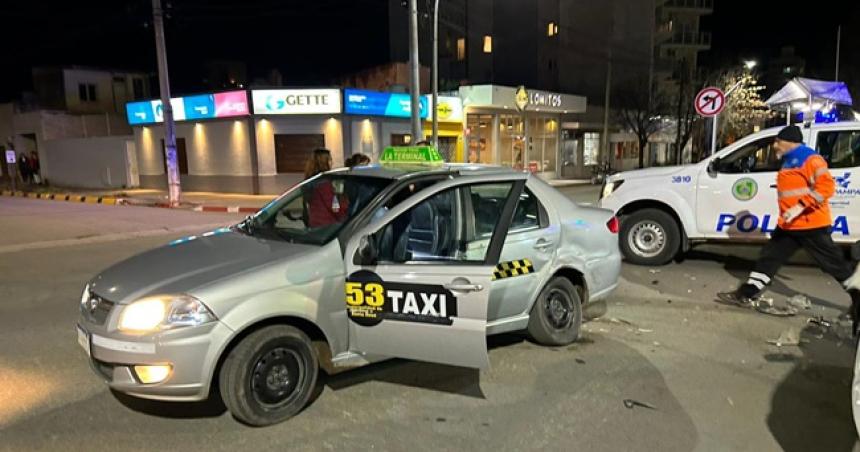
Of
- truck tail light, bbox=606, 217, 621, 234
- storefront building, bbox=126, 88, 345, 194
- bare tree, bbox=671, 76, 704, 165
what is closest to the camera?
truck tail light, bbox=606, 217, 621, 234

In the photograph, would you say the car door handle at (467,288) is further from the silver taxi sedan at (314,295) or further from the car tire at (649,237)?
the car tire at (649,237)

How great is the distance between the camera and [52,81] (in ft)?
108

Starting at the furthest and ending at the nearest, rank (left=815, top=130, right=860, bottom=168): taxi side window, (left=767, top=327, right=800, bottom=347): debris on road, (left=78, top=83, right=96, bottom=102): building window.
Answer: (left=78, top=83, right=96, bottom=102): building window, (left=815, top=130, right=860, bottom=168): taxi side window, (left=767, top=327, right=800, bottom=347): debris on road

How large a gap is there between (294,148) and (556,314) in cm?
1759

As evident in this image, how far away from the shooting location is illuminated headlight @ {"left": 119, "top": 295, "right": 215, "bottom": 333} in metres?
3.27

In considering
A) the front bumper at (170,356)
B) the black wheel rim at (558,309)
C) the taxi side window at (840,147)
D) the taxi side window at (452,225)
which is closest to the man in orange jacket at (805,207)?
the taxi side window at (840,147)

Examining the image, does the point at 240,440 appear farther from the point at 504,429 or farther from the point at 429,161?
the point at 429,161

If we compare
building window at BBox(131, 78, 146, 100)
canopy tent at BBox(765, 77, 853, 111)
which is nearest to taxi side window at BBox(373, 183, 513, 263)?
canopy tent at BBox(765, 77, 853, 111)

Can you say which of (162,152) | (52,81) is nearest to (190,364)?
(162,152)

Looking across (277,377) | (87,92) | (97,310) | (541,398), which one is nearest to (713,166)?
(541,398)

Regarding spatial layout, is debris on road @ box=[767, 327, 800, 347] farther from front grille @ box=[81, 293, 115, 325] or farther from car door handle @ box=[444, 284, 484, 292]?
front grille @ box=[81, 293, 115, 325]

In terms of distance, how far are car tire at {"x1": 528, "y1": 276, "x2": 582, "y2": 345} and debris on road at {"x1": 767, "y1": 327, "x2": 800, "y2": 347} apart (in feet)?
5.74

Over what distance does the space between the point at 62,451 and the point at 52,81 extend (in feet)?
120

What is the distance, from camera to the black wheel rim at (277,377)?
3.52 m
